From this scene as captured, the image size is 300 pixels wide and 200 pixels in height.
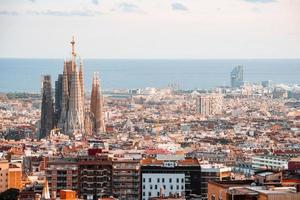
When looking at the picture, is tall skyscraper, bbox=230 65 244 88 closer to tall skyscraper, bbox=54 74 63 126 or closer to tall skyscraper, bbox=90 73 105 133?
tall skyscraper, bbox=90 73 105 133

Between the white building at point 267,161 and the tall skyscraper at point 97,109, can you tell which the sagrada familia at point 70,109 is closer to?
the tall skyscraper at point 97,109

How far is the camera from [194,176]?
30.2 meters

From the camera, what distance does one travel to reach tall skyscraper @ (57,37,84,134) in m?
53.5

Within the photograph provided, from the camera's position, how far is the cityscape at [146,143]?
92.6 feet

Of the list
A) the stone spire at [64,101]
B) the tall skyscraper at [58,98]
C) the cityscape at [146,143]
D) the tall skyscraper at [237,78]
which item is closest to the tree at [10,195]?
the cityscape at [146,143]

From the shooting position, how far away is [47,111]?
5491 centimetres

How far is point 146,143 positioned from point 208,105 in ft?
124

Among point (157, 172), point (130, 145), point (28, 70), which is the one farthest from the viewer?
point (28, 70)

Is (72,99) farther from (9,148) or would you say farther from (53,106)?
(9,148)

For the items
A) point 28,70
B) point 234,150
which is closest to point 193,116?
point 234,150

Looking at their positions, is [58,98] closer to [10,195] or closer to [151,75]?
[10,195]

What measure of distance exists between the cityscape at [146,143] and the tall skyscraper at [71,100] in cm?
4

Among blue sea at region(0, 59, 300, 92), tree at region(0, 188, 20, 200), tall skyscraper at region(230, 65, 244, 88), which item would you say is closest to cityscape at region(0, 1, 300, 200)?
tree at region(0, 188, 20, 200)

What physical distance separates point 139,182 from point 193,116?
52519mm
